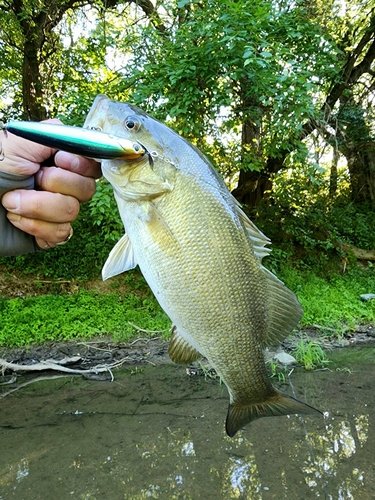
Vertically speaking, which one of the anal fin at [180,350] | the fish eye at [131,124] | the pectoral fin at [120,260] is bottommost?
the anal fin at [180,350]

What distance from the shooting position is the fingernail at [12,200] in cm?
178

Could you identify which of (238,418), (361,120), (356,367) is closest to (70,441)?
(238,418)

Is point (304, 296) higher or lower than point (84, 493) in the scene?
higher

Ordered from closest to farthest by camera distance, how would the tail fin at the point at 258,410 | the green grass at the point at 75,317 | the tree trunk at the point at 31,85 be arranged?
1. the tail fin at the point at 258,410
2. the green grass at the point at 75,317
3. the tree trunk at the point at 31,85

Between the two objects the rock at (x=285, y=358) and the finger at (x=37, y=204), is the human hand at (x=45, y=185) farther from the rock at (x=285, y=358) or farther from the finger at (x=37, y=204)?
the rock at (x=285, y=358)

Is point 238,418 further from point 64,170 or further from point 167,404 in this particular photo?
point 167,404

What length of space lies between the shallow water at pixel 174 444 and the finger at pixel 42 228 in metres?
3.29

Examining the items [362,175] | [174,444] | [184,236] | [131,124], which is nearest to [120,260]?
[184,236]

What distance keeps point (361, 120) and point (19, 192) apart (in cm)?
1190

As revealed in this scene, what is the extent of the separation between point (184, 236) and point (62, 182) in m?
0.58

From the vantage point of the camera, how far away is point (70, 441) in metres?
4.85

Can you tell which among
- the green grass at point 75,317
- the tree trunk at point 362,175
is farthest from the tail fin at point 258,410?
the tree trunk at point 362,175

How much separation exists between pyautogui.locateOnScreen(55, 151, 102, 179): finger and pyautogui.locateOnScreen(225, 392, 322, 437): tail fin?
1.28 meters

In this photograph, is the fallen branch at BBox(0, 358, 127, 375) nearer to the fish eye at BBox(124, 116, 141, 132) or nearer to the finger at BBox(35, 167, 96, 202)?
the finger at BBox(35, 167, 96, 202)
